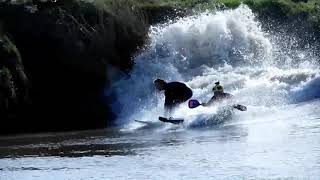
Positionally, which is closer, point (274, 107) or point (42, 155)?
point (42, 155)

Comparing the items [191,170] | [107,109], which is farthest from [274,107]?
[191,170]

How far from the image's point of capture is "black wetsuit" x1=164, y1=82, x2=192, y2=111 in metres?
29.4

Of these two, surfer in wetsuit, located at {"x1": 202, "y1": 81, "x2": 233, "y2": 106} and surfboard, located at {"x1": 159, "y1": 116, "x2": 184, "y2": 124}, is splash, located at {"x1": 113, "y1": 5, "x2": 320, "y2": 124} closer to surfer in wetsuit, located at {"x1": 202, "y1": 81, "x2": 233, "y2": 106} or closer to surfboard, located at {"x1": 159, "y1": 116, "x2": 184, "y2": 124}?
surfer in wetsuit, located at {"x1": 202, "y1": 81, "x2": 233, "y2": 106}

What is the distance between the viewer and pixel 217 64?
39125 millimetres

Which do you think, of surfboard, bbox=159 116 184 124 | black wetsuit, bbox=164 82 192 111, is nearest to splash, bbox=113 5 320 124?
black wetsuit, bbox=164 82 192 111

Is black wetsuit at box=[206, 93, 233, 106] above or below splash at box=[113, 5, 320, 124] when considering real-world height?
below

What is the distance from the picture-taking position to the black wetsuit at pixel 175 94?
2942 centimetres

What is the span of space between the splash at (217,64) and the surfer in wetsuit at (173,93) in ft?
7.25

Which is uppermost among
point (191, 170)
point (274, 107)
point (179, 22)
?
point (179, 22)

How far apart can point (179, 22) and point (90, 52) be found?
21.7 feet

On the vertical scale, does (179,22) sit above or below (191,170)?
above

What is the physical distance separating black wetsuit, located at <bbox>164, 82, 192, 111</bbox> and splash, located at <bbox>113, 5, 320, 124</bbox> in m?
2.19

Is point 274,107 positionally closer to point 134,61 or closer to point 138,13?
Answer: point 134,61

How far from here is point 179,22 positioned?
40.8 m
